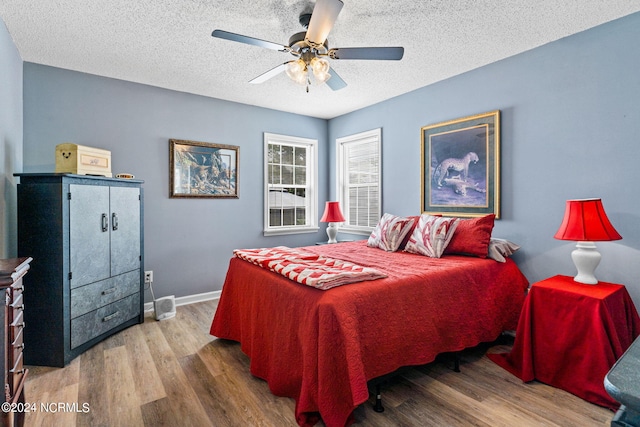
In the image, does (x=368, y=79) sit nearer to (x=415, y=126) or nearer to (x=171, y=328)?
(x=415, y=126)

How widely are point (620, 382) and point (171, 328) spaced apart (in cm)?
328

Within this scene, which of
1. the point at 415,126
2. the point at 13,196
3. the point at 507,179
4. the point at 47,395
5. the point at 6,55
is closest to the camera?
the point at 47,395

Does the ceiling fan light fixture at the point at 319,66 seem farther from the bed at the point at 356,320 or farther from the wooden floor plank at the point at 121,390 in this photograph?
the wooden floor plank at the point at 121,390

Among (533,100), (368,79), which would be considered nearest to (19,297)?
(368,79)

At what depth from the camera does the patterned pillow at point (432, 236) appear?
9.27 feet

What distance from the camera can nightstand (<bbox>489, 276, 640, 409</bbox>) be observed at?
75.2 inches

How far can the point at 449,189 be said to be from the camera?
3363 mm

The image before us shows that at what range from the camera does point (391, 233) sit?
10.7 ft

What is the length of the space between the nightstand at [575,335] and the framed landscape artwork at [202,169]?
339cm

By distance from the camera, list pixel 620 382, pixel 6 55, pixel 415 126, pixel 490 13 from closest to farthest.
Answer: pixel 620 382
pixel 490 13
pixel 6 55
pixel 415 126

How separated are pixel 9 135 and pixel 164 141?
1349 millimetres

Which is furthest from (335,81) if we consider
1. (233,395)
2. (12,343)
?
(12,343)

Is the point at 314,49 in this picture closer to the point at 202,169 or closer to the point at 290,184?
the point at 202,169

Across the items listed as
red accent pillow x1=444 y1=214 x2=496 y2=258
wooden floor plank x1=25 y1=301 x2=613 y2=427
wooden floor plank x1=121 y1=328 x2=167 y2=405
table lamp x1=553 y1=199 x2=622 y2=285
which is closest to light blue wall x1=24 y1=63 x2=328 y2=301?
wooden floor plank x1=121 y1=328 x2=167 y2=405
